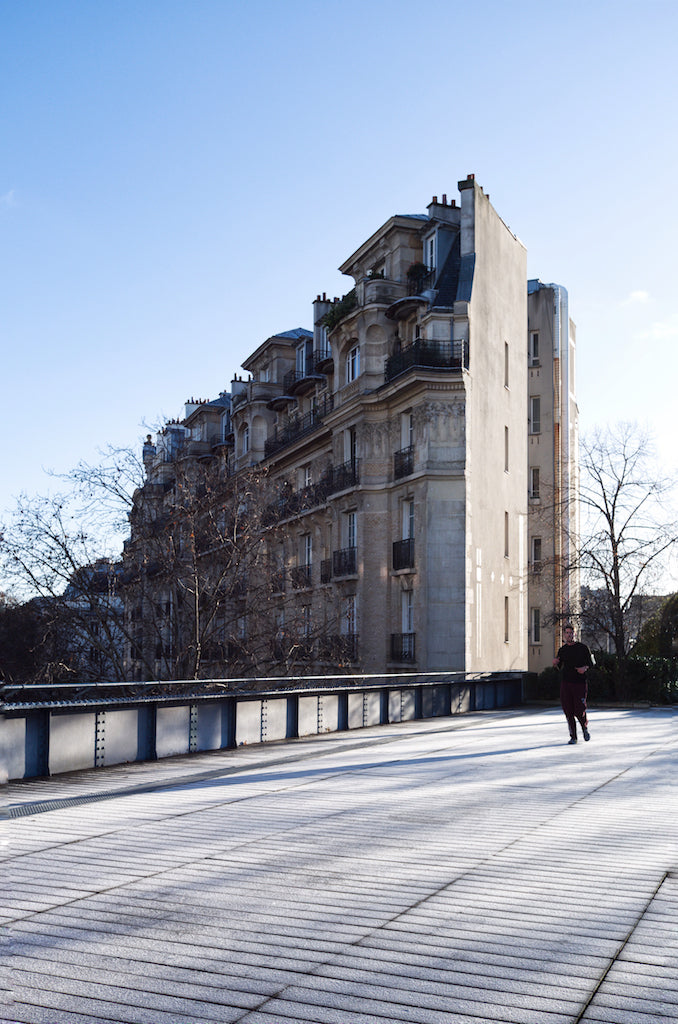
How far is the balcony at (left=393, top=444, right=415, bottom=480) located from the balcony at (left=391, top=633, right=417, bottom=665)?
5754 mm

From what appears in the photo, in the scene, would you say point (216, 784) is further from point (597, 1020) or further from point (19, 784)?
point (597, 1020)

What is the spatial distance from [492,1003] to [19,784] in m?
7.42

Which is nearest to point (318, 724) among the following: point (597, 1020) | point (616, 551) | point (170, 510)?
point (170, 510)

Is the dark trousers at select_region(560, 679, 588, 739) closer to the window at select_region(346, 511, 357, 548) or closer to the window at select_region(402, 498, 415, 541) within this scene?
the window at select_region(402, 498, 415, 541)

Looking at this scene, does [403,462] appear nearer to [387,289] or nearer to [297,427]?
[387,289]

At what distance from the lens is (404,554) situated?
35688 mm

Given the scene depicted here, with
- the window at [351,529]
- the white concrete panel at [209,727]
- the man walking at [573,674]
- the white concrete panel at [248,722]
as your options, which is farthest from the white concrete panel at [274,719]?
the window at [351,529]

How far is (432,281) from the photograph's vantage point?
1432 inches

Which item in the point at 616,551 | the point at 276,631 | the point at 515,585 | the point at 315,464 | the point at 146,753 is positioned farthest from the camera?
the point at 315,464

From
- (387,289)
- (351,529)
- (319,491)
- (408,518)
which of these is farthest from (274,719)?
(319,491)

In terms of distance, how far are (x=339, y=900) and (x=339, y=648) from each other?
30.1 meters

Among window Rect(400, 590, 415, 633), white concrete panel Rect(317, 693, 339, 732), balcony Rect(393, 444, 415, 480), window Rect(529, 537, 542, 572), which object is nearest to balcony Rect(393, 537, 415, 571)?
window Rect(400, 590, 415, 633)

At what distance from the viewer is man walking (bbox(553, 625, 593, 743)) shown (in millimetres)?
14477

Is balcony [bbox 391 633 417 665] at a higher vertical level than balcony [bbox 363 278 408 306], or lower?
lower
